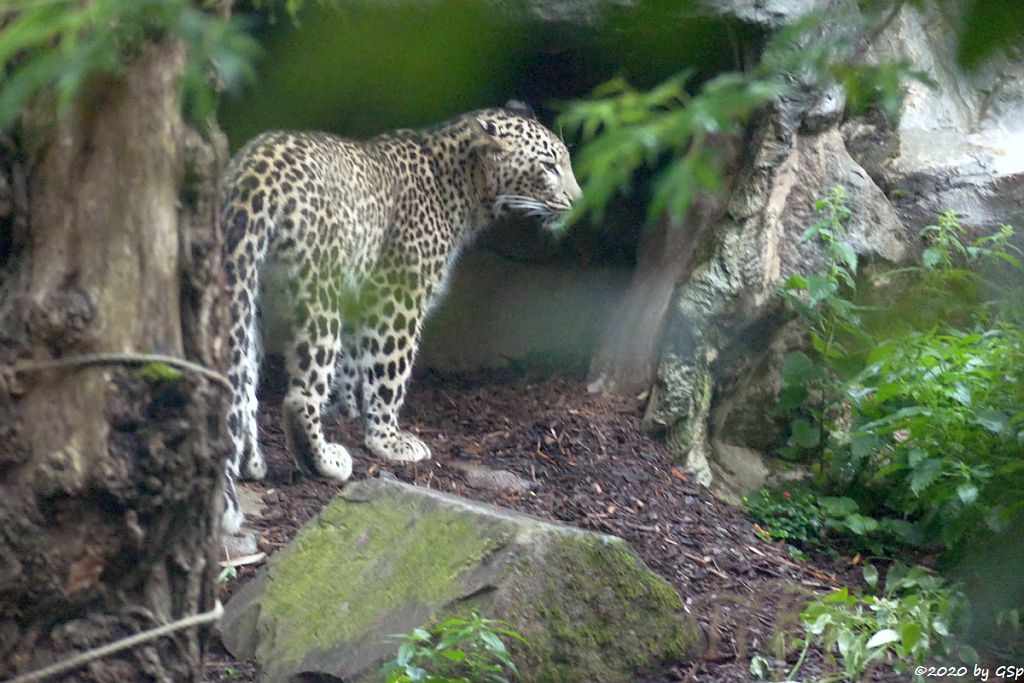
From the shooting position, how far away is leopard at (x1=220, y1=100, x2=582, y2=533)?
18.6ft

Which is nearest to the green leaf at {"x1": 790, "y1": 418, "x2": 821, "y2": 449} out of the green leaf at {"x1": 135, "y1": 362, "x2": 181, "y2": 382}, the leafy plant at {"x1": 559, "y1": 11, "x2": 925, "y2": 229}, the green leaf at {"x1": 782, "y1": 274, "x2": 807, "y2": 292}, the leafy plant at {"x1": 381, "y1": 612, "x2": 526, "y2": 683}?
the green leaf at {"x1": 782, "y1": 274, "x2": 807, "y2": 292}

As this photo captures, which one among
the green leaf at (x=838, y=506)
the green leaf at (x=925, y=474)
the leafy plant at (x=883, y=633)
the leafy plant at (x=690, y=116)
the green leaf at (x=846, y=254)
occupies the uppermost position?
the leafy plant at (x=690, y=116)

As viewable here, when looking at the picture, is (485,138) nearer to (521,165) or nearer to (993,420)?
(521,165)

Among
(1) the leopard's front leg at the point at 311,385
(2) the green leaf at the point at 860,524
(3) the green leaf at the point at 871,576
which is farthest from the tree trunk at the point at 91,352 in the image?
(2) the green leaf at the point at 860,524

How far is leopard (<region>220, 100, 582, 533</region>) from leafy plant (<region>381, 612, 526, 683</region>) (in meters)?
1.51

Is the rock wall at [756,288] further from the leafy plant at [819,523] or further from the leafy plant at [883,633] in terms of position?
the leafy plant at [883,633]

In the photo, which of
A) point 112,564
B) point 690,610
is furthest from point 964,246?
point 112,564

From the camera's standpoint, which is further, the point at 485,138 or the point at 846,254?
the point at 485,138

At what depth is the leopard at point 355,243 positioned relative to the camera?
566 cm

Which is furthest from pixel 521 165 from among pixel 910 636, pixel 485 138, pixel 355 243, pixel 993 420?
pixel 910 636

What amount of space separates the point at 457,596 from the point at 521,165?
153 inches

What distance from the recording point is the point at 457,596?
4.05 meters

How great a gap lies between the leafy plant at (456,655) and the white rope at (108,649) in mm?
874

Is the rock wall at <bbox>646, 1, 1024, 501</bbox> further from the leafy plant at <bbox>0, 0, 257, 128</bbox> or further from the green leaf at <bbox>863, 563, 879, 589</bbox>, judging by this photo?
the leafy plant at <bbox>0, 0, 257, 128</bbox>
